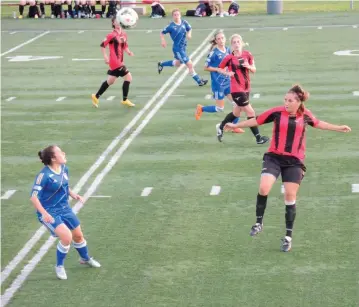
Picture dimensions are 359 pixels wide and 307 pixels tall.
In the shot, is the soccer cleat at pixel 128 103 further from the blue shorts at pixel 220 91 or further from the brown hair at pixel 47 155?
the brown hair at pixel 47 155

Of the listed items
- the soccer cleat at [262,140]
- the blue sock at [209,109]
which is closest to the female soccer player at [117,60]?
the blue sock at [209,109]

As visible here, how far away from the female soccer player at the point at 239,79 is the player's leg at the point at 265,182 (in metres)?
6.09

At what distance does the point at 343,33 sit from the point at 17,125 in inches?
727

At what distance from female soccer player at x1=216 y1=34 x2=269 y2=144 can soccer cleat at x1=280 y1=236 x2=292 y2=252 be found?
6555 millimetres

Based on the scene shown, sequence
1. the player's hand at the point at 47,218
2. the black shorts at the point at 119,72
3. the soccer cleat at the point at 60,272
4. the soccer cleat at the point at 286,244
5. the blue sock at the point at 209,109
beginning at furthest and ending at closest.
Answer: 1. the black shorts at the point at 119,72
2. the blue sock at the point at 209,109
3. the soccer cleat at the point at 286,244
4. the soccer cleat at the point at 60,272
5. the player's hand at the point at 47,218

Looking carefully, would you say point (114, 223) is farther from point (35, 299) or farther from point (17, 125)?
point (17, 125)

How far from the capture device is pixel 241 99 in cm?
1961

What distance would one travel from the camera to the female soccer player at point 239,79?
19250mm


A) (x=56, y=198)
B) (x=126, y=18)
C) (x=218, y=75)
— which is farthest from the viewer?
(x=126, y=18)

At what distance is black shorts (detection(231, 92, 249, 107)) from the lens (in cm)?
1958

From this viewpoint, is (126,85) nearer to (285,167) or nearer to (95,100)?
(95,100)

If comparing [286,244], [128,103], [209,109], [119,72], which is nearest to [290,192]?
[286,244]

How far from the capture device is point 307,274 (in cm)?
1200

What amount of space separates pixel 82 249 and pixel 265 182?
239 cm
